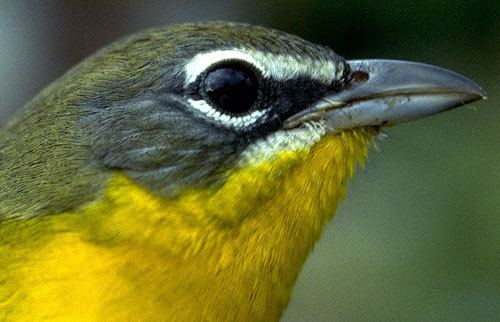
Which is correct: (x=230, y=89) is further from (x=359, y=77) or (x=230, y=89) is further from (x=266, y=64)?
(x=359, y=77)

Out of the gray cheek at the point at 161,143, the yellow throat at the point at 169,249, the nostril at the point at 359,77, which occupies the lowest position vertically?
the yellow throat at the point at 169,249

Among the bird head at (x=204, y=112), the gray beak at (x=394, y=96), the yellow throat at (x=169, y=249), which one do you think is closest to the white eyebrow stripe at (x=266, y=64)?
the bird head at (x=204, y=112)

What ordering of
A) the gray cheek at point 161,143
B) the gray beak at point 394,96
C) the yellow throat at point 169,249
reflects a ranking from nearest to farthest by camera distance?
the yellow throat at point 169,249
the gray cheek at point 161,143
the gray beak at point 394,96

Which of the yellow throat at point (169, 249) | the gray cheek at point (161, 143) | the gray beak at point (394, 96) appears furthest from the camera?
the gray beak at point (394, 96)

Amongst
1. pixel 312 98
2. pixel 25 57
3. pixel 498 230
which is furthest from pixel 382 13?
pixel 312 98

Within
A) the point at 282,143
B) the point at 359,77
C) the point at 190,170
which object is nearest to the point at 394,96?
the point at 359,77

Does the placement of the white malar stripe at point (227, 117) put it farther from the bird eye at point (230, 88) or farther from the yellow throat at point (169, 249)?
the yellow throat at point (169, 249)

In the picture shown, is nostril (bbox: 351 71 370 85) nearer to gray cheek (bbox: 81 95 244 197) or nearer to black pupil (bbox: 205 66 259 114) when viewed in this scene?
black pupil (bbox: 205 66 259 114)

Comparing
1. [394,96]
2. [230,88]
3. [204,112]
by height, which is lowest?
[204,112]
